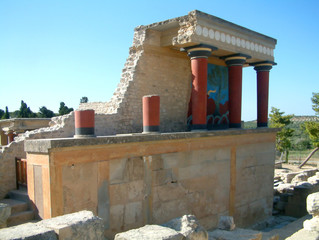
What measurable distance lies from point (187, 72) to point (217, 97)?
74.4 inches

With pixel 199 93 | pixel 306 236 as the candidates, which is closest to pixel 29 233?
pixel 306 236

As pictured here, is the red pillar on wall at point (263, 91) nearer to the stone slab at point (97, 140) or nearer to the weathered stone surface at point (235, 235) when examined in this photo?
the stone slab at point (97, 140)

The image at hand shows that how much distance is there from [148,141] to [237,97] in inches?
188

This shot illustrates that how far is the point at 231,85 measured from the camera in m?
10.7

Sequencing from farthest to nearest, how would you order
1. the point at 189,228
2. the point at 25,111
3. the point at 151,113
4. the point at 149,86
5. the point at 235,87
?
1. the point at 25,111
2. the point at 235,87
3. the point at 149,86
4. the point at 151,113
5. the point at 189,228

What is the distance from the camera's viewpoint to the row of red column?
29.5 ft

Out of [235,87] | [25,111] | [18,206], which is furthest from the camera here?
[25,111]

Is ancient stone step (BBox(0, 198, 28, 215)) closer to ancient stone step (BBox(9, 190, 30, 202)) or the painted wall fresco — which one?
ancient stone step (BBox(9, 190, 30, 202))

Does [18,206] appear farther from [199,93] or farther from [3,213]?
[199,93]

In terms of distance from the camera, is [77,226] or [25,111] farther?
[25,111]

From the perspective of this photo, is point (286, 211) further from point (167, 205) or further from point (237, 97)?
point (167, 205)

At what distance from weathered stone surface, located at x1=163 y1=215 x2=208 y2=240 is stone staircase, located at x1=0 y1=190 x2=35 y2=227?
2982mm

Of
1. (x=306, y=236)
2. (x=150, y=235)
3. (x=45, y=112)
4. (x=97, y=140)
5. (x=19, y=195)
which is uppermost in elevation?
(x=45, y=112)

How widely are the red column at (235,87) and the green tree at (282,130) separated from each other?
62.1 feet
